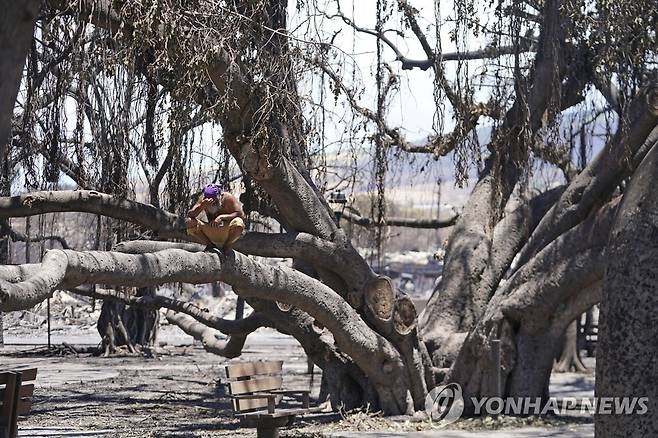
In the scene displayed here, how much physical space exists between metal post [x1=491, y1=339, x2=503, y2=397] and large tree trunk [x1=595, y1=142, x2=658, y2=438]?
6.58 m

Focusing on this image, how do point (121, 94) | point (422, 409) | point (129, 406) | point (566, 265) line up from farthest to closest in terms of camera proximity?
1. point (129, 406)
2. point (422, 409)
3. point (566, 265)
4. point (121, 94)

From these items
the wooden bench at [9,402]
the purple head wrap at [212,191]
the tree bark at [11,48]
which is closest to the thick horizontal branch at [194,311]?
the purple head wrap at [212,191]

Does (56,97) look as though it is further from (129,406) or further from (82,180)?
(129,406)

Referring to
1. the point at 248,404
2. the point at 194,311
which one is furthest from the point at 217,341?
the point at 248,404

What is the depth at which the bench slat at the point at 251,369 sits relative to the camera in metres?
10.8

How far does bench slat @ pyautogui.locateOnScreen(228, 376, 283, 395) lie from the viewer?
34.8 ft

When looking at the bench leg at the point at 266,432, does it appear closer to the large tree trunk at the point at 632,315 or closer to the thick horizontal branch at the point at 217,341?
the thick horizontal branch at the point at 217,341

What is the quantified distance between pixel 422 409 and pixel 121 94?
5.35 meters

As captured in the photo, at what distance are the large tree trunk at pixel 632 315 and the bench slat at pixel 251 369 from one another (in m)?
6.05

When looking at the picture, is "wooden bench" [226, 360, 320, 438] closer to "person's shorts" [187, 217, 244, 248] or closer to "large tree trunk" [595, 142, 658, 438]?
"person's shorts" [187, 217, 244, 248]

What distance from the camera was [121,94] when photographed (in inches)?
377

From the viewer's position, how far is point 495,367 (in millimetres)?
11781

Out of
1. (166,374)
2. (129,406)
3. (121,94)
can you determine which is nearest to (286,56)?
(121,94)

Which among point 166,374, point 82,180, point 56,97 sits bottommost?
point 166,374
